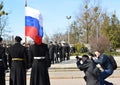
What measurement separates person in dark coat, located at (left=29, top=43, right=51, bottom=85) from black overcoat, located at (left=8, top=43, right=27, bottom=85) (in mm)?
423

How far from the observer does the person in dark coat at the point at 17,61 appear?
1274cm

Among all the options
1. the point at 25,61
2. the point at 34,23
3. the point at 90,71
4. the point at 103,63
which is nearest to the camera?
the point at 90,71

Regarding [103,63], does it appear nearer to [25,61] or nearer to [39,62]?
[39,62]

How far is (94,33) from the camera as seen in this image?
230 feet

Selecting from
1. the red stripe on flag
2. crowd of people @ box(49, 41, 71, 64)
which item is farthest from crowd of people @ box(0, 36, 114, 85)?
crowd of people @ box(49, 41, 71, 64)

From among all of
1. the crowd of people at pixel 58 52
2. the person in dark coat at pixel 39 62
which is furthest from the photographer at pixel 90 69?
the crowd of people at pixel 58 52

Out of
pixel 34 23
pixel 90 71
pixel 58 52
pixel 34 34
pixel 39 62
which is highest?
pixel 34 23

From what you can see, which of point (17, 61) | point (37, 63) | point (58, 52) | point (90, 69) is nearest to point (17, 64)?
point (17, 61)

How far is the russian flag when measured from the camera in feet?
39.7

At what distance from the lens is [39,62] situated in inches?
492

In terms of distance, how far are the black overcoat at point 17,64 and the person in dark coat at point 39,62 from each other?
423 mm

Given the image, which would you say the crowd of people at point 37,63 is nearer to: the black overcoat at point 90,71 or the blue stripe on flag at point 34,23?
the black overcoat at point 90,71

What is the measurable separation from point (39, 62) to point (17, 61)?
2.72 ft

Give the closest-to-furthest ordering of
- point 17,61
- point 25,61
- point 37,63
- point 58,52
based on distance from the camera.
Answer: point 37,63
point 25,61
point 17,61
point 58,52
